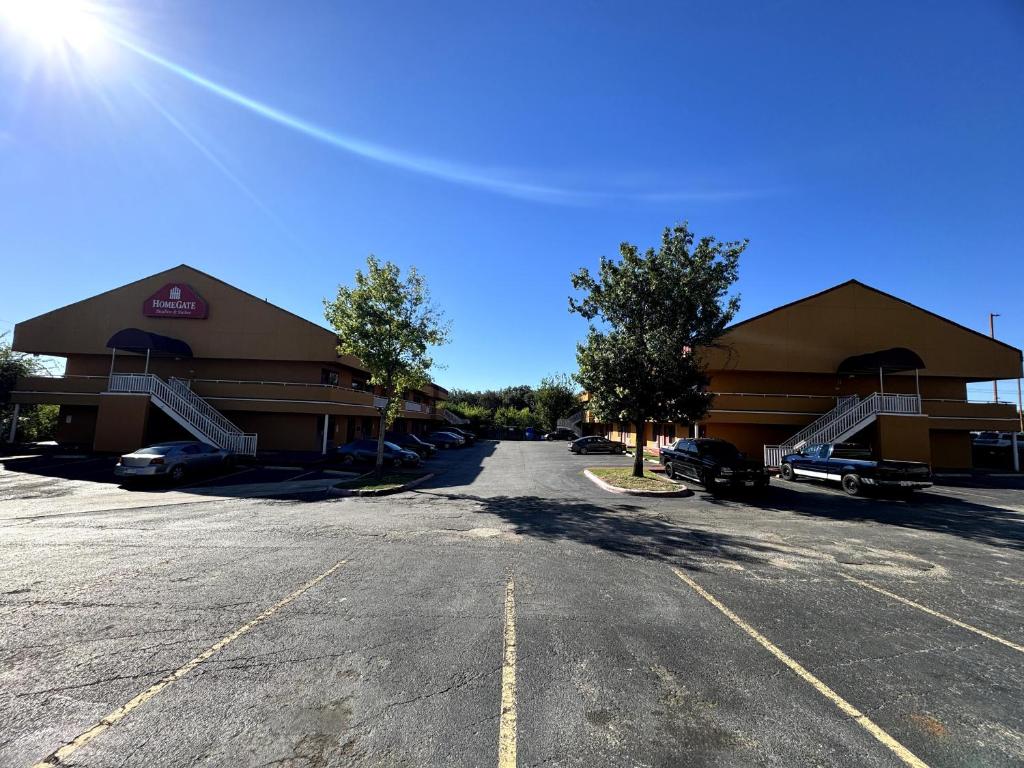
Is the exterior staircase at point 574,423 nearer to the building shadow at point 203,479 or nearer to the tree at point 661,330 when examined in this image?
the building shadow at point 203,479

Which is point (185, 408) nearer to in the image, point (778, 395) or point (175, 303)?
point (175, 303)

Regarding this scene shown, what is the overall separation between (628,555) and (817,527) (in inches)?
223

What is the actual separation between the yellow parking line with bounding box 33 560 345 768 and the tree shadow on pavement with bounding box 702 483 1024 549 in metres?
12.0

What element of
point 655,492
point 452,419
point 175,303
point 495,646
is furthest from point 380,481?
point 452,419

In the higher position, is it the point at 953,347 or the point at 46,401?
the point at 953,347

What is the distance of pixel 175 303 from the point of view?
24.6 m

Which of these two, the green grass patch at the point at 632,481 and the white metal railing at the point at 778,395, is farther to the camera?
the white metal railing at the point at 778,395

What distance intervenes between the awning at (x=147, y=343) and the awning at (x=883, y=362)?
1333 inches

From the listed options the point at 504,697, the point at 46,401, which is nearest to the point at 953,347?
the point at 504,697

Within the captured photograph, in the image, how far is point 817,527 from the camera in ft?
33.1

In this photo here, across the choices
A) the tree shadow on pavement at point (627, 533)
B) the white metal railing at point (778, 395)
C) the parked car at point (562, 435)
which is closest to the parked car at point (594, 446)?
the white metal railing at point (778, 395)

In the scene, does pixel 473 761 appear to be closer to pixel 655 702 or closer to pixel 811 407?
pixel 655 702

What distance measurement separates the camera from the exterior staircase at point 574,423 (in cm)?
5922

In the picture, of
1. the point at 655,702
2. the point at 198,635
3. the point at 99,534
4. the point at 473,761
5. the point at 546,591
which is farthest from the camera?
the point at 99,534
